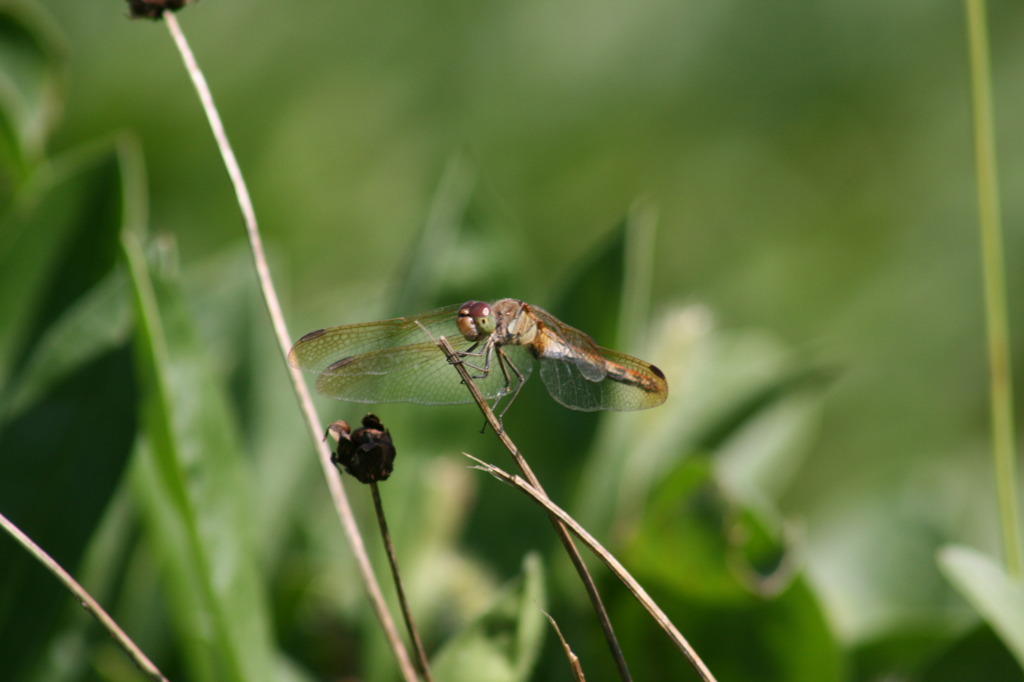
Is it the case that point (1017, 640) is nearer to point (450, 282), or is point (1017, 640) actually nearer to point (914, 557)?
point (914, 557)

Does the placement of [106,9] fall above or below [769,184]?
above

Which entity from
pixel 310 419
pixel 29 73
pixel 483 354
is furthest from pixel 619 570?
pixel 29 73

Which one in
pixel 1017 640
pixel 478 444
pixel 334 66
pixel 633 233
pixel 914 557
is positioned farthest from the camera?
pixel 334 66

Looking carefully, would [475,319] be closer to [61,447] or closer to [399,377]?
[399,377]

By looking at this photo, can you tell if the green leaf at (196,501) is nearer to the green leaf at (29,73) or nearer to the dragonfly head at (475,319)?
the dragonfly head at (475,319)

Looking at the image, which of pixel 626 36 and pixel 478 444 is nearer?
pixel 478 444

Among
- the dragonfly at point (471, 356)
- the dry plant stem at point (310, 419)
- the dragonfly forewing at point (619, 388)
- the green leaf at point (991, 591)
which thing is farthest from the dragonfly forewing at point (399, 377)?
the green leaf at point (991, 591)

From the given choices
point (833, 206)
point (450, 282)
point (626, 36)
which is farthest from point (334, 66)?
point (450, 282)
